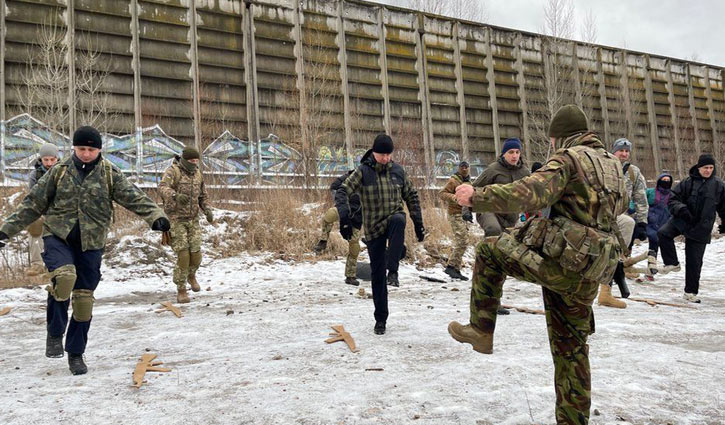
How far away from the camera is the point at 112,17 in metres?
15.0

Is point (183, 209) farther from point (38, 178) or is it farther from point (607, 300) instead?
point (607, 300)

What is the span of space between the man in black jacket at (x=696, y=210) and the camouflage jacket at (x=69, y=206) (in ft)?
22.0

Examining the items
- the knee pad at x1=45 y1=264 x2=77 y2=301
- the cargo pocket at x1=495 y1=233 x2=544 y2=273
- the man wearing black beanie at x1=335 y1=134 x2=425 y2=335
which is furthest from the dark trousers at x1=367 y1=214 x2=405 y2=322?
the knee pad at x1=45 y1=264 x2=77 y2=301

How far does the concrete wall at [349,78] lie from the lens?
14.9 meters

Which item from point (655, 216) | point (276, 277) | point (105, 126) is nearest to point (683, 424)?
point (276, 277)

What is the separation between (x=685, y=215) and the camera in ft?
21.4

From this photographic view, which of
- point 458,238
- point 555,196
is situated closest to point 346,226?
point 555,196

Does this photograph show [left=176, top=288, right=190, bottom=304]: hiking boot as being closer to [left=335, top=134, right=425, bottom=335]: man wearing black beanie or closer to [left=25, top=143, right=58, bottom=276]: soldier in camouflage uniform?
[left=25, top=143, right=58, bottom=276]: soldier in camouflage uniform

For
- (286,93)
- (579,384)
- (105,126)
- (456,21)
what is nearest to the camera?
(579,384)

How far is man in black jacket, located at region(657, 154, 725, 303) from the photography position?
6.52 meters

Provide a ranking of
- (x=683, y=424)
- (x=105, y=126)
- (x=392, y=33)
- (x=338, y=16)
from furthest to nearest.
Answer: (x=392, y=33), (x=338, y=16), (x=105, y=126), (x=683, y=424)

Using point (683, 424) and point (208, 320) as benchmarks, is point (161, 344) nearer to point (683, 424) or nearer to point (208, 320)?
point (208, 320)

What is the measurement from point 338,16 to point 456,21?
592 cm

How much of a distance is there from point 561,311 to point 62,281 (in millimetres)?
3577
